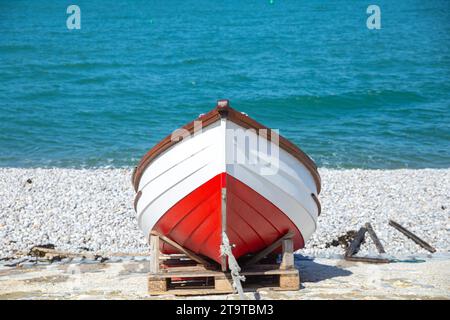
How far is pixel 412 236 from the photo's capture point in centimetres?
1179

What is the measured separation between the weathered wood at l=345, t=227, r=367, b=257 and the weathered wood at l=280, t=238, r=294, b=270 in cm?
242

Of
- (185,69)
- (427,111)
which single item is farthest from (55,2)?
(427,111)

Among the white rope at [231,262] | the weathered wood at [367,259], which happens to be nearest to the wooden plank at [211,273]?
the white rope at [231,262]

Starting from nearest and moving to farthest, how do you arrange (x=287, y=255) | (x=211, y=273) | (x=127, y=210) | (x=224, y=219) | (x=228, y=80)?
(x=224, y=219) → (x=211, y=273) → (x=287, y=255) → (x=127, y=210) → (x=228, y=80)

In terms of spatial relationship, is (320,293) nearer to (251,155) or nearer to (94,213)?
(251,155)

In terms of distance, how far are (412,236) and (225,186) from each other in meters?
5.31

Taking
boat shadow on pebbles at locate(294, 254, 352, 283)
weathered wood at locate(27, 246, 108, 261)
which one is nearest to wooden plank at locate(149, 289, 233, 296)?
boat shadow on pebbles at locate(294, 254, 352, 283)

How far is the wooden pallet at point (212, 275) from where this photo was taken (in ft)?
26.0

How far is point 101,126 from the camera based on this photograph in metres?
25.6

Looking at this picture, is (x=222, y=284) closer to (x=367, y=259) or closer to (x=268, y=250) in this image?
(x=268, y=250)

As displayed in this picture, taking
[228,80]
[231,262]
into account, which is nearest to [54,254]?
[231,262]

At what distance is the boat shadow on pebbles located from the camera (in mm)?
8852

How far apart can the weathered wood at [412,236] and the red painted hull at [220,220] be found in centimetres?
376

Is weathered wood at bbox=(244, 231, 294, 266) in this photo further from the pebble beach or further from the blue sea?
the blue sea
